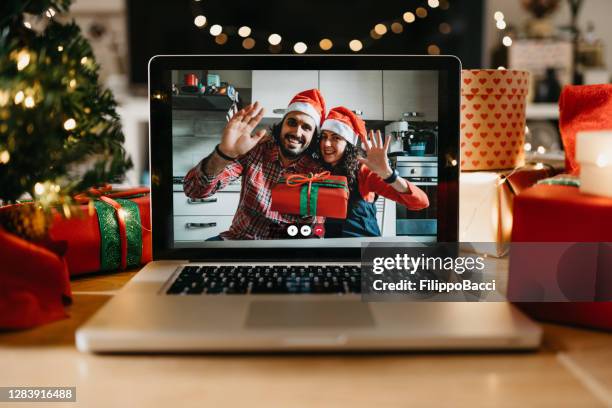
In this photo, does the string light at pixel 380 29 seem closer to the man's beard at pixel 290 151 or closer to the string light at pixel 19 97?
the man's beard at pixel 290 151

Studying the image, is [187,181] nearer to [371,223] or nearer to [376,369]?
[371,223]

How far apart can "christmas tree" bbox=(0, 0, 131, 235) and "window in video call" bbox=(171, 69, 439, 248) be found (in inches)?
4.9

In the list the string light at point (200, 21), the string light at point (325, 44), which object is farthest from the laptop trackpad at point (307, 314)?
the string light at point (325, 44)

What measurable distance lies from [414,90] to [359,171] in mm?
122

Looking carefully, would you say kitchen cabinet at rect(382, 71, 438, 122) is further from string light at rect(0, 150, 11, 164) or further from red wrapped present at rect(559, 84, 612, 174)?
string light at rect(0, 150, 11, 164)

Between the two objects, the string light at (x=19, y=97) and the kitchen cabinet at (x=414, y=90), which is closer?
the string light at (x=19, y=97)

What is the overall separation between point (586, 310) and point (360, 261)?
27cm

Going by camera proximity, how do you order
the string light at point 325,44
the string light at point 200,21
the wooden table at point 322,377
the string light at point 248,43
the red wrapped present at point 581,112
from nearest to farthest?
the wooden table at point 322,377 → the red wrapped present at point 581,112 → the string light at point 200,21 → the string light at point 325,44 → the string light at point 248,43

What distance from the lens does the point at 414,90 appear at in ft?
2.39

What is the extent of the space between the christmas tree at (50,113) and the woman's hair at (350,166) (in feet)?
0.86

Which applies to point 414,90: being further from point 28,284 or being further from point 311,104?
point 28,284

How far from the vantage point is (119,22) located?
127 inches

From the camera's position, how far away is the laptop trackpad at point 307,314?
0.51m

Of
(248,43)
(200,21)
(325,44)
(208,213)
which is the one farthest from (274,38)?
(248,43)
